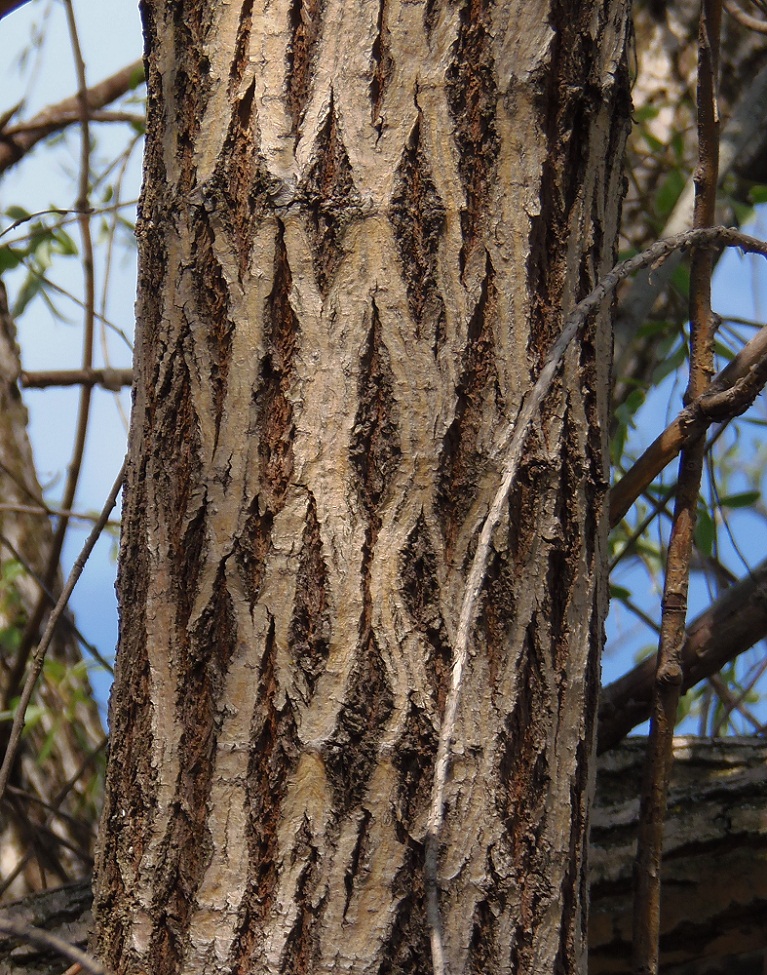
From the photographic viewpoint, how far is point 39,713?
2266 millimetres

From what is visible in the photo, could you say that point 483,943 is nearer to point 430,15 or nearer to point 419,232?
point 419,232

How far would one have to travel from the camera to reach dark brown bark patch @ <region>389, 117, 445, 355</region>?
2.81ft

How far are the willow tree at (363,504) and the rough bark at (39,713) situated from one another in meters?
1.57

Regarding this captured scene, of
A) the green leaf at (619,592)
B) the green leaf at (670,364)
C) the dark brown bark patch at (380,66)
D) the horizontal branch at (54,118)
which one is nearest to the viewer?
the dark brown bark patch at (380,66)

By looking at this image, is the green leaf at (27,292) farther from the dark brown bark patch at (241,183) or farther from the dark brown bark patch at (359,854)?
the dark brown bark patch at (359,854)

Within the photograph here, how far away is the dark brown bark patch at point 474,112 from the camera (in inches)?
34.4

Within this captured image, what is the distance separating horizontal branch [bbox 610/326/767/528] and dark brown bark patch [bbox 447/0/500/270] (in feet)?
1.19

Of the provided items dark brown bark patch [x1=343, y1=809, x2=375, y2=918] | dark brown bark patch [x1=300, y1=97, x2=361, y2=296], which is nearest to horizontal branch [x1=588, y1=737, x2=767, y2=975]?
dark brown bark patch [x1=343, y1=809, x2=375, y2=918]

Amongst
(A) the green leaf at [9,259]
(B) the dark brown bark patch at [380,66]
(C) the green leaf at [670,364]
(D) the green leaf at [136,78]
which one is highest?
(D) the green leaf at [136,78]

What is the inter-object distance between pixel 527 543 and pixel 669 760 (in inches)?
15.3

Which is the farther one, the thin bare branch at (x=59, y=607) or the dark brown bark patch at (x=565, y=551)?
the thin bare branch at (x=59, y=607)

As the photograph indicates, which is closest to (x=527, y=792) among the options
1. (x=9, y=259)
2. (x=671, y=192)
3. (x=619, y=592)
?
(x=619, y=592)

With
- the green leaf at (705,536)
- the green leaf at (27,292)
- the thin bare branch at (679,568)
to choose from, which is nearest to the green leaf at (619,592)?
the green leaf at (705,536)

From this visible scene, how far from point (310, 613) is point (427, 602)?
10cm
